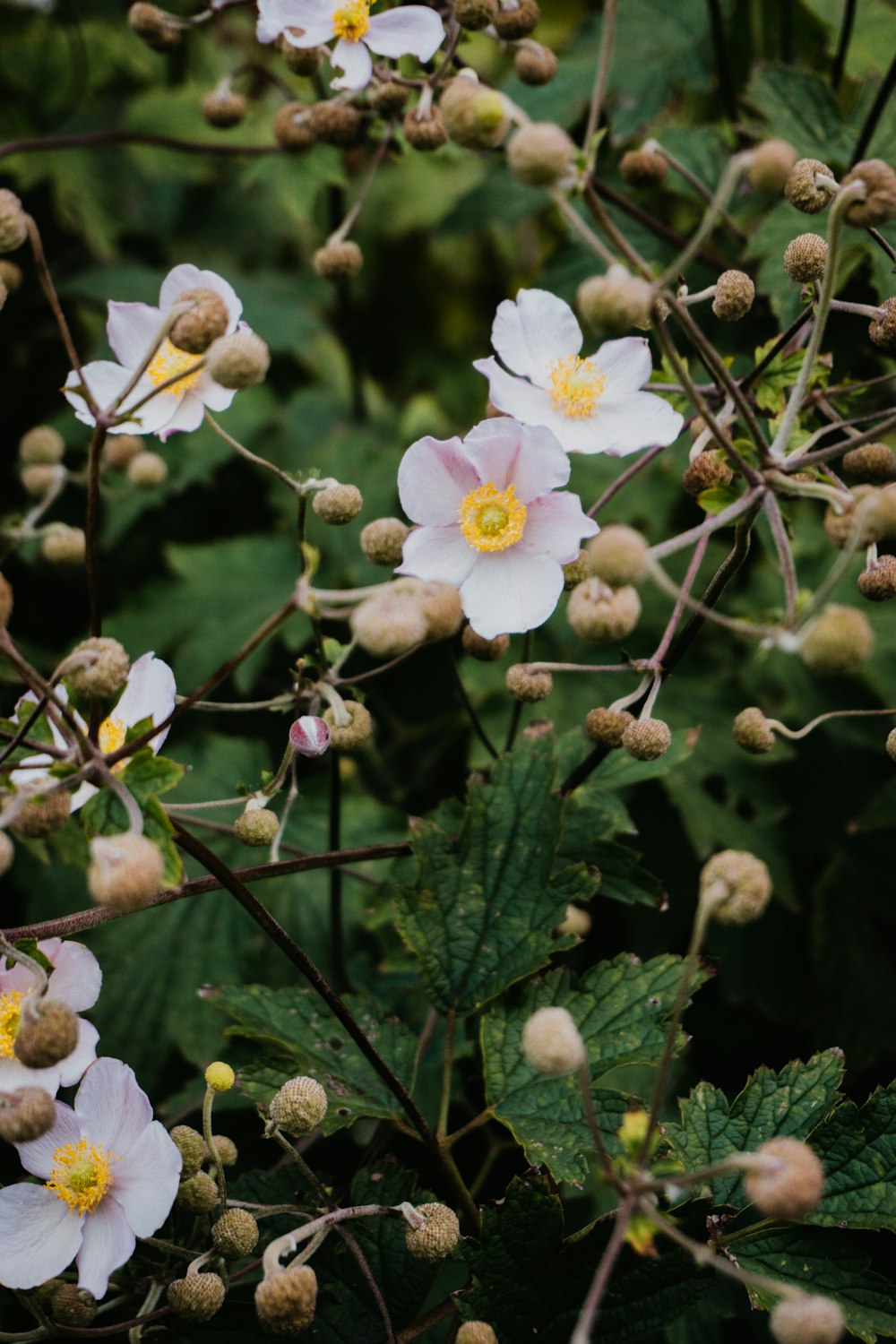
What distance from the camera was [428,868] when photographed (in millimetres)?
1488

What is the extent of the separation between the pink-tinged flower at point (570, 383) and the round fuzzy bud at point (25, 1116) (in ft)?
2.82

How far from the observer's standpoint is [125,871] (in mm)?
939

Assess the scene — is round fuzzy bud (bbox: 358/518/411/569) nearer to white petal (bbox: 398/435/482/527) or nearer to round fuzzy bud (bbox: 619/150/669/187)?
white petal (bbox: 398/435/482/527)

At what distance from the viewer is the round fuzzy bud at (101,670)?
1.04 metres

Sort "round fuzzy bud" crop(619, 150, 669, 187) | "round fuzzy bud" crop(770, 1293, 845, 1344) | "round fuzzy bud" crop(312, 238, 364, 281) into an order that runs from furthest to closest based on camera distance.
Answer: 1. "round fuzzy bud" crop(312, 238, 364, 281)
2. "round fuzzy bud" crop(619, 150, 669, 187)
3. "round fuzzy bud" crop(770, 1293, 845, 1344)

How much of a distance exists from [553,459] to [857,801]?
4.44 ft

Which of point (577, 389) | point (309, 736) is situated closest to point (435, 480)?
point (577, 389)

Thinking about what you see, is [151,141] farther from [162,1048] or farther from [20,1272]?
[20,1272]

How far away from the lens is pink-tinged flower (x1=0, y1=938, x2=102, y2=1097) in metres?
1.19

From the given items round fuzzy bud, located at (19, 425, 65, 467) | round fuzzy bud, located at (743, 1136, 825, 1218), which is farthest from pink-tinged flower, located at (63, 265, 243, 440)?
round fuzzy bud, located at (743, 1136, 825, 1218)

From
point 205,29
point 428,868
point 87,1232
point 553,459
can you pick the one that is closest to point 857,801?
point 428,868

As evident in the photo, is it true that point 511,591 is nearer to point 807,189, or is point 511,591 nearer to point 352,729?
point 352,729

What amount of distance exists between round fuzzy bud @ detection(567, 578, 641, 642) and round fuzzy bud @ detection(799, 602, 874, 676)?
0.20 metres

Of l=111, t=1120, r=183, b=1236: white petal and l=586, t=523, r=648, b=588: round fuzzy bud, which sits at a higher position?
l=586, t=523, r=648, b=588: round fuzzy bud
